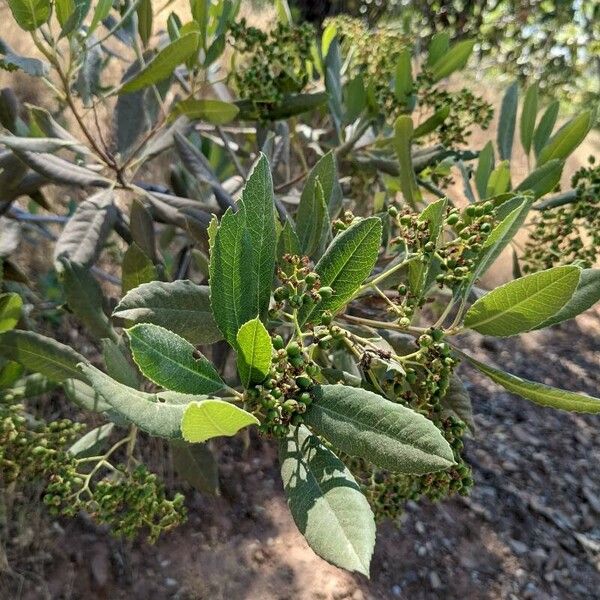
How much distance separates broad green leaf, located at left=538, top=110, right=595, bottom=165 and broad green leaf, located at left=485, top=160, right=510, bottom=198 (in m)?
0.15

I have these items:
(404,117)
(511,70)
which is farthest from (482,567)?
(511,70)

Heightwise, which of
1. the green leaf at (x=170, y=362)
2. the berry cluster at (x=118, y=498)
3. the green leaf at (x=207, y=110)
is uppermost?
the green leaf at (x=207, y=110)

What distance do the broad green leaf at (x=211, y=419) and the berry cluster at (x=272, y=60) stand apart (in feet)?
3.96

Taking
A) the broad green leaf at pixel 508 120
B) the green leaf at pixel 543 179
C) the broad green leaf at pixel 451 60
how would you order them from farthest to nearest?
the broad green leaf at pixel 451 60 < the broad green leaf at pixel 508 120 < the green leaf at pixel 543 179

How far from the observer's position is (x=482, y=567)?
2.54 meters

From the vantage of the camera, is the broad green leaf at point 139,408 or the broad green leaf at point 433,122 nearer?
the broad green leaf at point 139,408

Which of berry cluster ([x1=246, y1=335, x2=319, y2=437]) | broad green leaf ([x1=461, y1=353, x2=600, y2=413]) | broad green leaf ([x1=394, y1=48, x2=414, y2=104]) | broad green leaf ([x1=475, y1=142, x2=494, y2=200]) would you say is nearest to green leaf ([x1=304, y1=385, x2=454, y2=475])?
berry cluster ([x1=246, y1=335, x2=319, y2=437])

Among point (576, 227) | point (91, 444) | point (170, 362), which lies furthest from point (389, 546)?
point (170, 362)

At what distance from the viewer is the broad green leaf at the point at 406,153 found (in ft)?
4.92

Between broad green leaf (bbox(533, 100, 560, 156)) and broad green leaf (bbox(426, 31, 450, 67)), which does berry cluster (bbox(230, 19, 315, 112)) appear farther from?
broad green leaf (bbox(533, 100, 560, 156))

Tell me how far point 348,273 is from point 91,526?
1.87 metres

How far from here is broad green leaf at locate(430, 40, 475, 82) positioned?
83.2 inches

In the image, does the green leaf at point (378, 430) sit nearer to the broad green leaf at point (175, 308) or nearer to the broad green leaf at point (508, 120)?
the broad green leaf at point (175, 308)

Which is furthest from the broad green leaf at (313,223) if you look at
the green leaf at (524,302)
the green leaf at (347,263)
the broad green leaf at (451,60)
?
the broad green leaf at (451,60)
